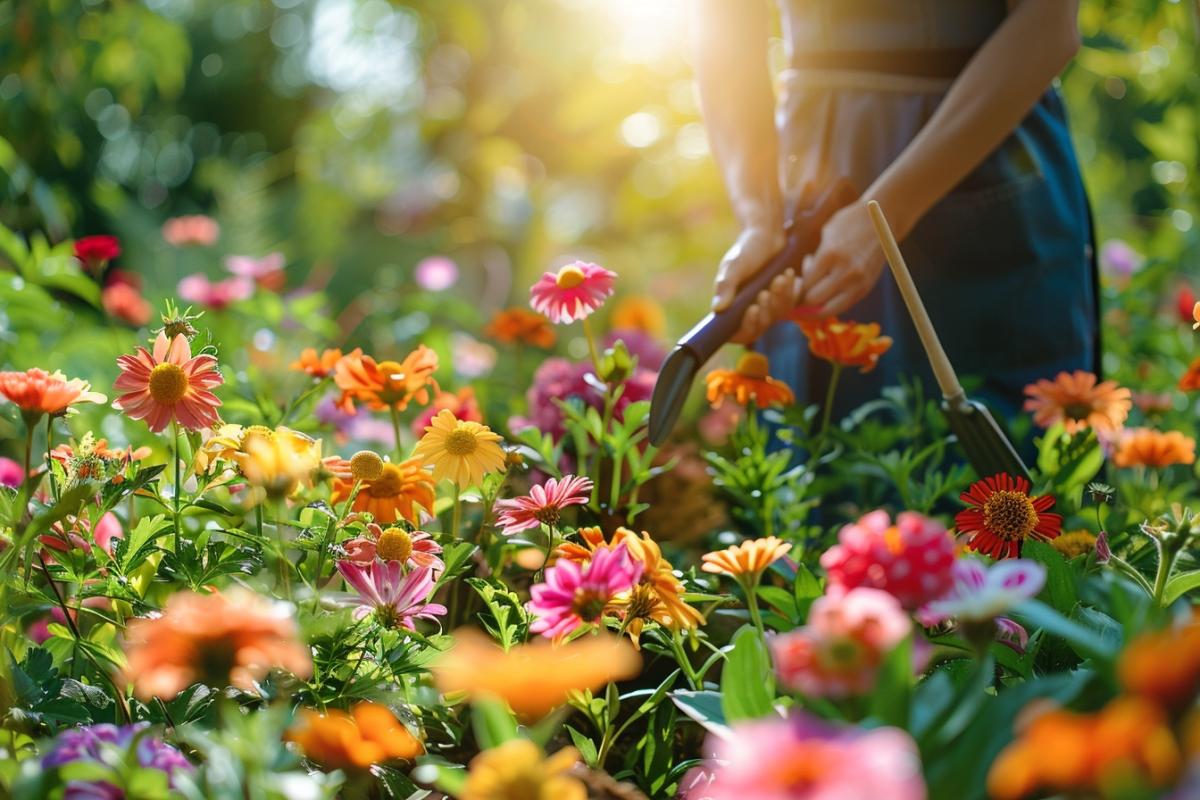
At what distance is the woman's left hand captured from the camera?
2.62ft

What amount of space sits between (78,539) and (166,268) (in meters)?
2.26

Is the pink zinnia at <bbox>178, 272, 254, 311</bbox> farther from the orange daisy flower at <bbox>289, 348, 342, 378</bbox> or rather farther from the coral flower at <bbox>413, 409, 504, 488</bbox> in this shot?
the coral flower at <bbox>413, 409, 504, 488</bbox>

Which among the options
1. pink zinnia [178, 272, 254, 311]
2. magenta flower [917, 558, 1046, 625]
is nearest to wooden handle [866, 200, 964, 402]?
magenta flower [917, 558, 1046, 625]

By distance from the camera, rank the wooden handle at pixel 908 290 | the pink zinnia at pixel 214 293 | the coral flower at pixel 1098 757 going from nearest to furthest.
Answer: the coral flower at pixel 1098 757, the wooden handle at pixel 908 290, the pink zinnia at pixel 214 293

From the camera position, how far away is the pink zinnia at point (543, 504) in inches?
23.9

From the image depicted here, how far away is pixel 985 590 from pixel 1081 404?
19.6 inches

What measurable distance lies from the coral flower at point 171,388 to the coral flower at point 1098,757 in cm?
47

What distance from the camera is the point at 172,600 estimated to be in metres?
0.45

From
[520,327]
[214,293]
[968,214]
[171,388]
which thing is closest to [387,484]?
[171,388]

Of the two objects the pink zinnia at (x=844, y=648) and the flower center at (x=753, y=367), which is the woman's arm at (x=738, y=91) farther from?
the pink zinnia at (x=844, y=648)

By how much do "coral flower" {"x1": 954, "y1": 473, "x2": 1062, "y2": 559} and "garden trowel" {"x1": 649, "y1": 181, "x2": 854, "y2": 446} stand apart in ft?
0.69

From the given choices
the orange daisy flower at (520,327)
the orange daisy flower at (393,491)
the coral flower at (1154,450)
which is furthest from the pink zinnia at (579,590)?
the orange daisy flower at (520,327)

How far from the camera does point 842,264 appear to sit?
800 millimetres

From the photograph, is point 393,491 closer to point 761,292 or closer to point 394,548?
point 394,548
